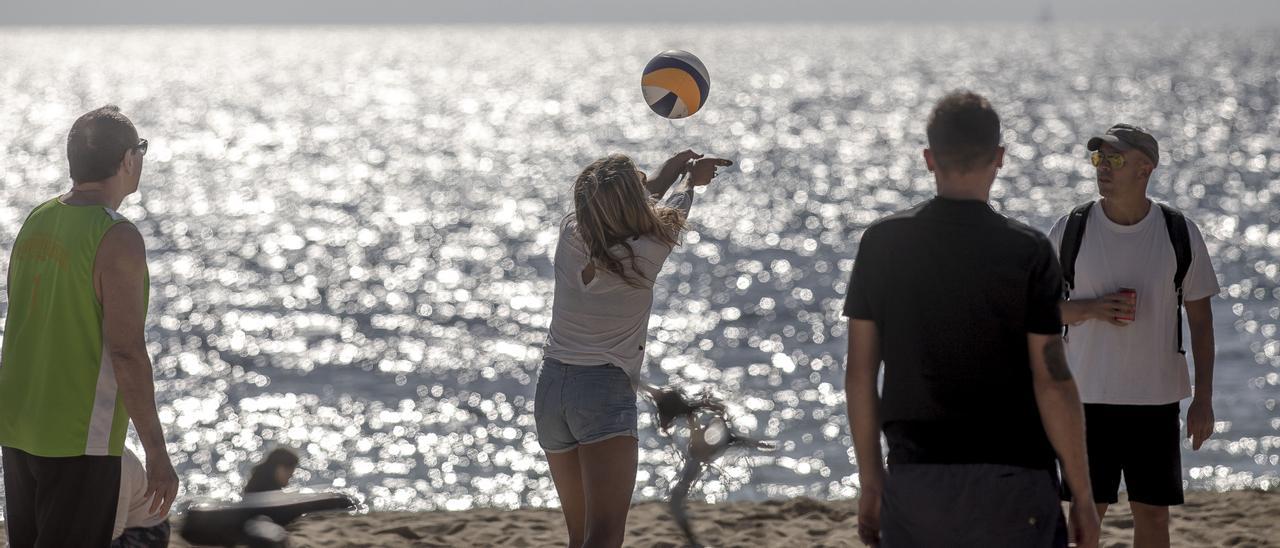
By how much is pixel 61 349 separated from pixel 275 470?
2.15 m

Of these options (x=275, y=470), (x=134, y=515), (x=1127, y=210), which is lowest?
(x=275, y=470)

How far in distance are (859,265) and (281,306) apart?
2634 centimetres

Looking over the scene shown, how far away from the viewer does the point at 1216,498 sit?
340 inches

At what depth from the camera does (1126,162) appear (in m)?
5.20

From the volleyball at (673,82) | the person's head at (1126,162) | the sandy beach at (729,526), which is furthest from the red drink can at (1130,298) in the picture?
the sandy beach at (729,526)

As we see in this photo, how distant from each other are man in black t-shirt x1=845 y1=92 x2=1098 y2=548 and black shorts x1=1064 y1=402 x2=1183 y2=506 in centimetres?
168

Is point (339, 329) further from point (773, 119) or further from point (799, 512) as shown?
point (773, 119)

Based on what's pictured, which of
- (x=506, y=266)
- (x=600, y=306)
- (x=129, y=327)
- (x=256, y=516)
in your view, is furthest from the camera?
(x=506, y=266)

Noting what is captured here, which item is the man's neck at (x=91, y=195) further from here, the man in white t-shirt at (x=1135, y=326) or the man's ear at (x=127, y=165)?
the man in white t-shirt at (x=1135, y=326)

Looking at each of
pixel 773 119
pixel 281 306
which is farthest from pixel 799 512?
pixel 773 119

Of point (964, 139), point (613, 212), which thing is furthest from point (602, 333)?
point (964, 139)

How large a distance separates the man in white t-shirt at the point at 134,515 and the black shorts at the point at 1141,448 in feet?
11.2

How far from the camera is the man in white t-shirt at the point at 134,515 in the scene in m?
4.46

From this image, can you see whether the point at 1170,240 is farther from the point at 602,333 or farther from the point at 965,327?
the point at 602,333
